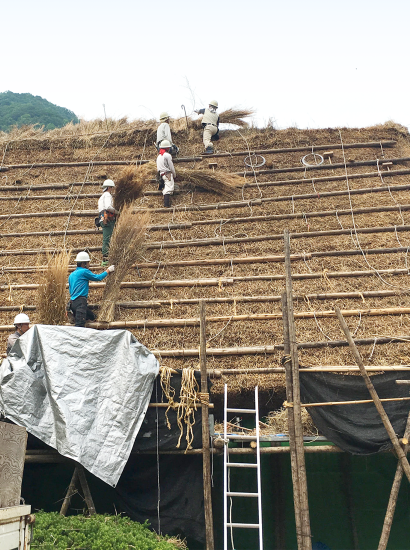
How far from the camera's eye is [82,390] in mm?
6098

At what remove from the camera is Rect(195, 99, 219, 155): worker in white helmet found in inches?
451

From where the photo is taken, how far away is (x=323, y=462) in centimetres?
685

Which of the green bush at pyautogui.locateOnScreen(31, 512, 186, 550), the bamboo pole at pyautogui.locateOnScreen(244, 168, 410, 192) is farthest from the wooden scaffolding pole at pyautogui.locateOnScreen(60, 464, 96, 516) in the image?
the bamboo pole at pyautogui.locateOnScreen(244, 168, 410, 192)

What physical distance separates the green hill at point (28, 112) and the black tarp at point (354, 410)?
709 inches

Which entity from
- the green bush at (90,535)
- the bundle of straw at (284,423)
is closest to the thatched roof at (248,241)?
the bundle of straw at (284,423)

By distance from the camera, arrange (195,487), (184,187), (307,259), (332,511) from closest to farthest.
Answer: (195,487) < (332,511) < (307,259) < (184,187)

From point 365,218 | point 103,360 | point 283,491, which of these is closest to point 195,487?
point 283,491

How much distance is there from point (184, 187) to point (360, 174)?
10.0ft

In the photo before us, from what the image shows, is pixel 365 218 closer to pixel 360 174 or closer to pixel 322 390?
pixel 360 174

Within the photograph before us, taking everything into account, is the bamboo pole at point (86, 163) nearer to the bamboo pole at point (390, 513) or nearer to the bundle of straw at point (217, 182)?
the bundle of straw at point (217, 182)

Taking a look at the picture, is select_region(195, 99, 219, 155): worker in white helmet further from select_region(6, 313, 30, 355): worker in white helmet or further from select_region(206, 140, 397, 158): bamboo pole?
select_region(6, 313, 30, 355): worker in white helmet

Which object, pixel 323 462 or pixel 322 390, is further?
pixel 323 462

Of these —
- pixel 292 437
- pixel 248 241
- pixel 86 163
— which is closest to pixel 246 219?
pixel 248 241

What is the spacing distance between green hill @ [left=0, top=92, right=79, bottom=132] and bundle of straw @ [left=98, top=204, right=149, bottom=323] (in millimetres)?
14760
